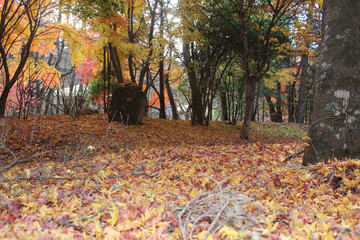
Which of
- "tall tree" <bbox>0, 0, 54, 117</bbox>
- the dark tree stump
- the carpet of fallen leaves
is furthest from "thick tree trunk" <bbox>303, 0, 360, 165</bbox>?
"tall tree" <bbox>0, 0, 54, 117</bbox>

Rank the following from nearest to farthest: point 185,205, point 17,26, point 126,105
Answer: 1. point 185,205
2. point 17,26
3. point 126,105

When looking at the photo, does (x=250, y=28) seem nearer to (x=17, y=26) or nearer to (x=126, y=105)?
(x=126, y=105)

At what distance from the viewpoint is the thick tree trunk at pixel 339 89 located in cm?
225

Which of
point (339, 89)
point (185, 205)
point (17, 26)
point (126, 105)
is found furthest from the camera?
point (126, 105)

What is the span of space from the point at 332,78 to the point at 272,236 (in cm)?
203

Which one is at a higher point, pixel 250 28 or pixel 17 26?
pixel 250 28

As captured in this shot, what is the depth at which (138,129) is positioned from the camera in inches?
287

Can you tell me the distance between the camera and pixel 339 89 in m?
2.29

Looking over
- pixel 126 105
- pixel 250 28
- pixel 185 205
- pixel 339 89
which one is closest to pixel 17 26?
pixel 126 105

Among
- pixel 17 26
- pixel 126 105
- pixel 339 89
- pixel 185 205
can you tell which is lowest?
pixel 185 205

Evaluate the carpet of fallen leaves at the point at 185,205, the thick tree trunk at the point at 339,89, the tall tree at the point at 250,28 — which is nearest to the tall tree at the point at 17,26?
the tall tree at the point at 250,28

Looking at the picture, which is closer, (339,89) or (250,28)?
(339,89)

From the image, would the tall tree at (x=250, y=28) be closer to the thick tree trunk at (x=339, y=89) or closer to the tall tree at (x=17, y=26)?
the thick tree trunk at (x=339, y=89)

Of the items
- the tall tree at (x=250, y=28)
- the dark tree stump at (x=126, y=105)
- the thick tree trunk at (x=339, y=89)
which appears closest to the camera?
the thick tree trunk at (x=339, y=89)
